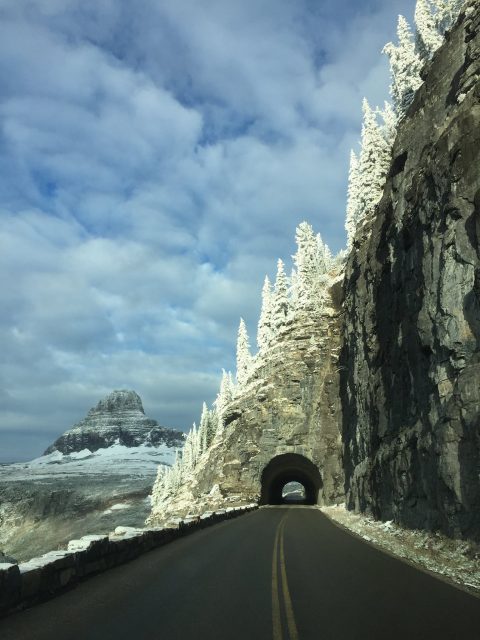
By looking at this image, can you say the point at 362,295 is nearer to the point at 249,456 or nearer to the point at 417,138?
the point at 417,138

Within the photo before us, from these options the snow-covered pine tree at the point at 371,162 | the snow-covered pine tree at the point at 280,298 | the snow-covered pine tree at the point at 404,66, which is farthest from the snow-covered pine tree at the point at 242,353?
the snow-covered pine tree at the point at 404,66

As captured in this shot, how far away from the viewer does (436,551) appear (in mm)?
14930

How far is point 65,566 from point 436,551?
36.0ft

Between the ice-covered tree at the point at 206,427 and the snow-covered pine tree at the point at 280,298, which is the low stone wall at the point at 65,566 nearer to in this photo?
the snow-covered pine tree at the point at 280,298

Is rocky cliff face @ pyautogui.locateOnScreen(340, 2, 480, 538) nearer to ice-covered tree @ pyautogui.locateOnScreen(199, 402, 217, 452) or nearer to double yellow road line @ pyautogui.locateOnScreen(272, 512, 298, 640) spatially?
double yellow road line @ pyautogui.locateOnScreen(272, 512, 298, 640)

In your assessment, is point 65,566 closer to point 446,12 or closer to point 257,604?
point 257,604

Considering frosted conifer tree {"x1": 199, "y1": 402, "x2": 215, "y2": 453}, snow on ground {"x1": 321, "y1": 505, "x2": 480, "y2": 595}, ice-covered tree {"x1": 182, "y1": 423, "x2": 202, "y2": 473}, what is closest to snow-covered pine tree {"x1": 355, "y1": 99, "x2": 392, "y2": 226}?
snow on ground {"x1": 321, "y1": 505, "x2": 480, "y2": 595}

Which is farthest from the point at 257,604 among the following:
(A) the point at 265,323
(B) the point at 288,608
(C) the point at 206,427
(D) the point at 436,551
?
(C) the point at 206,427

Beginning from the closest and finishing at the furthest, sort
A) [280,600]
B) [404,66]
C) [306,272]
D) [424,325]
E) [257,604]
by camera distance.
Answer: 1. [257,604]
2. [280,600]
3. [424,325]
4. [404,66]
5. [306,272]

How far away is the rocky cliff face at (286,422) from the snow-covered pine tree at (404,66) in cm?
2970

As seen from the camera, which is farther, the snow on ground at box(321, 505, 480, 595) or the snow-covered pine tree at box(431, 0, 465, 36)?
the snow-covered pine tree at box(431, 0, 465, 36)

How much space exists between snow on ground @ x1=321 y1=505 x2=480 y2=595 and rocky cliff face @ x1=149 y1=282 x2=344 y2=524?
98.3 ft

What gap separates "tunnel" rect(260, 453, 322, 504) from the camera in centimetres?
5472

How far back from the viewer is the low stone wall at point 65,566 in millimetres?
7943
